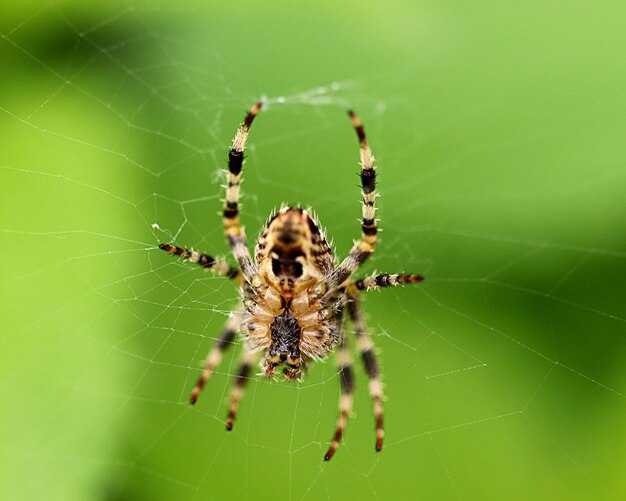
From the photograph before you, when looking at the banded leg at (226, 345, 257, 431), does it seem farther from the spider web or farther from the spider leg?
the spider leg

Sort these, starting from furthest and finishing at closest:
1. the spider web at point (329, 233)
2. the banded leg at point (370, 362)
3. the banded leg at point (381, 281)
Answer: the banded leg at point (370, 362) → the spider web at point (329, 233) → the banded leg at point (381, 281)

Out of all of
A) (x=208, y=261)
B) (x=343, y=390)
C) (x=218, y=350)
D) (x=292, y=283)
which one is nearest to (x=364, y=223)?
(x=292, y=283)

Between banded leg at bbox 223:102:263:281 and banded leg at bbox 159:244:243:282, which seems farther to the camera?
banded leg at bbox 223:102:263:281

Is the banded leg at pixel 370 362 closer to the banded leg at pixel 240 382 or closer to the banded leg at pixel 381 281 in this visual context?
the banded leg at pixel 381 281

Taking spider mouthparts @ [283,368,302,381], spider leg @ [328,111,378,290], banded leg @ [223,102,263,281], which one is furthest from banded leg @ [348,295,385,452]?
banded leg @ [223,102,263,281]

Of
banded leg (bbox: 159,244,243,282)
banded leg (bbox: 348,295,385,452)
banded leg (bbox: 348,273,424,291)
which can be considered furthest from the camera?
banded leg (bbox: 348,295,385,452)

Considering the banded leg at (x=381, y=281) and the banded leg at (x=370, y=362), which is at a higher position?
the banded leg at (x=381, y=281)

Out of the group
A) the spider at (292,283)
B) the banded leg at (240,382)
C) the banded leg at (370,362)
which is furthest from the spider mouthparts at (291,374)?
the banded leg at (370,362)

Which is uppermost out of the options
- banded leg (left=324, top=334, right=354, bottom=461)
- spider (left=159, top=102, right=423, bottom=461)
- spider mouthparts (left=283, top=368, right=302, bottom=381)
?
spider (left=159, top=102, right=423, bottom=461)
